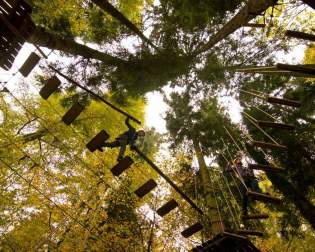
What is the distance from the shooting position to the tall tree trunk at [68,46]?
7541mm

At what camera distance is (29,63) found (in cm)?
477

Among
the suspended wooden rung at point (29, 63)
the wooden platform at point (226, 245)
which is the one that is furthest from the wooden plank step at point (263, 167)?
the suspended wooden rung at point (29, 63)

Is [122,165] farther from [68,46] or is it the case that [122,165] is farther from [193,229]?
[68,46]

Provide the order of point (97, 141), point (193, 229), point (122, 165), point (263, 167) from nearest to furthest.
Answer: point (263, 167) < point (97, 141) < point (122, 165) < point (193, 229)

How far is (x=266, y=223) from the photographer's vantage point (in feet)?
56.8

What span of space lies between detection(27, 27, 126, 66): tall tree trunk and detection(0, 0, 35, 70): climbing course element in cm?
209

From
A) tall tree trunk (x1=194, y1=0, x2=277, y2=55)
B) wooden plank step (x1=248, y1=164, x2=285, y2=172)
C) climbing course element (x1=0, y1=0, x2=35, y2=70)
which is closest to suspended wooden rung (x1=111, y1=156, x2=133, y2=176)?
wooden plank step (x1=248, y1=164, x2=285, y2=172)

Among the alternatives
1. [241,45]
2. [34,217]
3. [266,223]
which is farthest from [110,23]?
[266,223]

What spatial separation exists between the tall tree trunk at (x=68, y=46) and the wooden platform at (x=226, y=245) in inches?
218

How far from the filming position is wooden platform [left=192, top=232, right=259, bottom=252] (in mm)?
6260

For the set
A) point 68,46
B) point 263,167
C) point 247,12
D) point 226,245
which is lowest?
point 226,245

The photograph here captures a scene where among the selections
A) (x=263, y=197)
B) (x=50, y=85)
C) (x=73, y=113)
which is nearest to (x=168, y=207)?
(x=263, y=197)

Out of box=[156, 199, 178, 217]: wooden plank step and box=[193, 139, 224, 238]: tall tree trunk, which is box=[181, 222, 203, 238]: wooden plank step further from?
box=[193, 139, 224, 238]: tall tree trunk

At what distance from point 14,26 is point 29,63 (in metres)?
0.83
